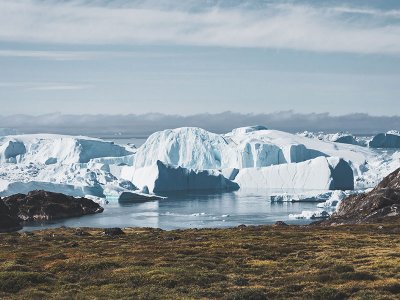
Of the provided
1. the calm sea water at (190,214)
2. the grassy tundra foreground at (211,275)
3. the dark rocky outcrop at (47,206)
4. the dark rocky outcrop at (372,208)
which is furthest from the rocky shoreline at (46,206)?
the grassy tundra foreground at (211,275)

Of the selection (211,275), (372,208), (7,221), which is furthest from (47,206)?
(211,275)

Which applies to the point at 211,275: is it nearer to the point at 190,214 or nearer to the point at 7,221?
the point at 7,221

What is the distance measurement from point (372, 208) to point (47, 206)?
10140 cm

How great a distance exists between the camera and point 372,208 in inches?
3927

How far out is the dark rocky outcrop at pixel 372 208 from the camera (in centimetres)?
9279

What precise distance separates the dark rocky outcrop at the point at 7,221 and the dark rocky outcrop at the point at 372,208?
73.8 metres

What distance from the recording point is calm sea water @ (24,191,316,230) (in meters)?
140

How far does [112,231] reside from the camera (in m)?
71.7

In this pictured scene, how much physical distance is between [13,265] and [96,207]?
14744 centimetres

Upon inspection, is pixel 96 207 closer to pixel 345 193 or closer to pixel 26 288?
pixel 345 193

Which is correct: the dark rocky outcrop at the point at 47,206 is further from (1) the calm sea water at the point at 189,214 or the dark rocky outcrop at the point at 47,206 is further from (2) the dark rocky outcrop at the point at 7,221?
(2) the dark rocky outcrop at the point at 7,221

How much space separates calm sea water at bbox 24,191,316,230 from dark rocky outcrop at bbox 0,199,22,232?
342 centimetres

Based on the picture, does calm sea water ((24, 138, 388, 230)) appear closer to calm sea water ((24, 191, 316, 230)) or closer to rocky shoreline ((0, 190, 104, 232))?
calm sea water ((24, 191, 316, 230))

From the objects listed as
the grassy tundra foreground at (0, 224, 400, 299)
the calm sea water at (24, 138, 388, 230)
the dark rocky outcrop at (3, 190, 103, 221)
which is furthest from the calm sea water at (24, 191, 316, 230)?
the grassy tundra foreground at (0, 224, 400, 299)
